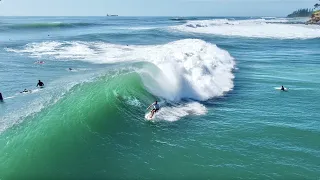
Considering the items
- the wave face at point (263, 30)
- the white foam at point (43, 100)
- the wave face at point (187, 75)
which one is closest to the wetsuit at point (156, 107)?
the wave face at point (187, 75)

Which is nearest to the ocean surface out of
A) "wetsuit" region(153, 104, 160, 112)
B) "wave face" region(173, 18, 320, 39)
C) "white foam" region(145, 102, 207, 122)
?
"white foam" region(145, 102, 207, 122)

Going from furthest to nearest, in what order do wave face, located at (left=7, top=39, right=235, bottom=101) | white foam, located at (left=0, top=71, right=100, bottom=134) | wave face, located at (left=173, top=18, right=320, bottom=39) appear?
1. wave face, located at (left=173, top=18, right=320, bottom=39)
2. wave face, located at (left=7, top=39, right=235, bottom=101)
3. white foam, located at (left=0, top=71, right=100, bottom=134)

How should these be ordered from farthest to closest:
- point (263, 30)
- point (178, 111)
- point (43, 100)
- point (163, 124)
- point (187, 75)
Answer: point (263, 30) < point (187, 75) < point (43, 100) < point (178, 111) < point (163, 124)

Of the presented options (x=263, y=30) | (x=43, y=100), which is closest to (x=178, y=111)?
(x=43, y=100)

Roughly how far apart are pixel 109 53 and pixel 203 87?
24937 mm

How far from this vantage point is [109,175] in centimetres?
1405

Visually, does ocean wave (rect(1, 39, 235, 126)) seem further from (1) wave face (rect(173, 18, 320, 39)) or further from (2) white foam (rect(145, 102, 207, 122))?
(1) wave face (rect(173, 18, 320, 39))

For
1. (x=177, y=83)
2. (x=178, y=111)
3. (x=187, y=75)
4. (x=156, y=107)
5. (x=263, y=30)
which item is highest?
(x=263, y=30)

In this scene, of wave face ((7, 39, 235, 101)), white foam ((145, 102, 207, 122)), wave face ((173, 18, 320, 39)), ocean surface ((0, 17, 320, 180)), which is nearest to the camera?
ocean surface ((0, 17, 320, 180))

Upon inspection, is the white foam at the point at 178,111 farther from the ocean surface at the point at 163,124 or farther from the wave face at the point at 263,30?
the wave face at the point at 263,30

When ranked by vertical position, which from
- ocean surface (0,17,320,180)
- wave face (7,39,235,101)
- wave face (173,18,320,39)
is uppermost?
wave face (173,18,320,39)

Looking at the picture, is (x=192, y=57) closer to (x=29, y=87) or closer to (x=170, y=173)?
(x=29, y=87)

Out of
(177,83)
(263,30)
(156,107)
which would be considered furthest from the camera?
(263,30)

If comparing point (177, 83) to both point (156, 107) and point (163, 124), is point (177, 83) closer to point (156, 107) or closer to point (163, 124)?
point (156, 107)
